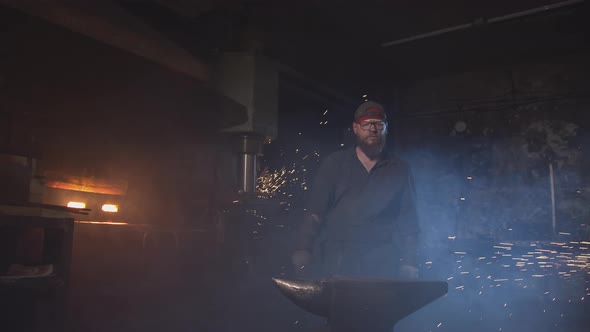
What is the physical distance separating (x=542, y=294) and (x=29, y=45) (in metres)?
6.50

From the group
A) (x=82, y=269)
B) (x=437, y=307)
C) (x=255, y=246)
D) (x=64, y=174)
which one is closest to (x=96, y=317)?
(x=82, y=269)

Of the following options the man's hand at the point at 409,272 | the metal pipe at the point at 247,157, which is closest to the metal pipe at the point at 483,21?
the metal pipe at the point at 247,157

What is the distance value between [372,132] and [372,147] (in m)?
0.12

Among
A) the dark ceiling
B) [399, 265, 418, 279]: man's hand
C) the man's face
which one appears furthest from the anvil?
the dark ceiling

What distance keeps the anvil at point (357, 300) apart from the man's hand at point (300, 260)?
1282mm

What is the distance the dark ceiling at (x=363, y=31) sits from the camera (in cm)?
469

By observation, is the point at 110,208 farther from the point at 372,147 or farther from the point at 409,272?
the point at 409,272

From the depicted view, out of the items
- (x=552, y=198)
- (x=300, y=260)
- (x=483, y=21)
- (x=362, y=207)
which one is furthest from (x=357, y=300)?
(x=552, y=198)

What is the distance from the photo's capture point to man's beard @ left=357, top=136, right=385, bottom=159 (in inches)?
128

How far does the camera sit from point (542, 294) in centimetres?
599

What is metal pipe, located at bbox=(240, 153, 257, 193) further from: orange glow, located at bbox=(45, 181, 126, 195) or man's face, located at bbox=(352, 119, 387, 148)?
man's face, located at bbox=(352, 119, 387, 148)

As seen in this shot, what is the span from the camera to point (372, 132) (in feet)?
10.6

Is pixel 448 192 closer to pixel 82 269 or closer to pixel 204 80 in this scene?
pixel 204 80

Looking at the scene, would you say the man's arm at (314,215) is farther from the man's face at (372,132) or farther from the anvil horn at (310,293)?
the anvil horn at (310,293)
